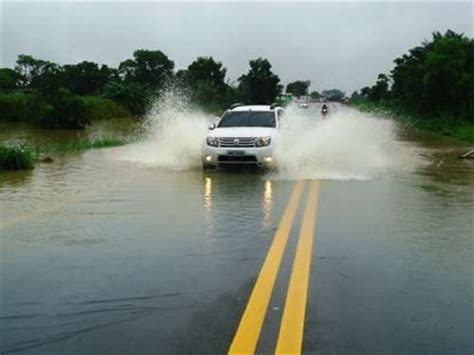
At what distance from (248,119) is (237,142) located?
1.99 m

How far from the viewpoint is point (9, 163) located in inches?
593

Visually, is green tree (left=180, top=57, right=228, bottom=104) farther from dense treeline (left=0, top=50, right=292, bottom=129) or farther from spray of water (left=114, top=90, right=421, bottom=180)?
spray of water (left=114, top=90, right=421, bottom=180)

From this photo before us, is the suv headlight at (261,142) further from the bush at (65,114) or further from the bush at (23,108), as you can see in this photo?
Result: the bush at (23,108)

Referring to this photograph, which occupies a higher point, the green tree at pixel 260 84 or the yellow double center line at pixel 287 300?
the green tree at pixel 260 84

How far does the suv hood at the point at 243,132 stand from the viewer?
15.3m

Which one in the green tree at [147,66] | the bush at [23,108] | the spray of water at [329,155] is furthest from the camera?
the green tree at [147,66]

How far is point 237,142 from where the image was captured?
49.9 feet

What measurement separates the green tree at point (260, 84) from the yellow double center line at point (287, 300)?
Result: 65.4m

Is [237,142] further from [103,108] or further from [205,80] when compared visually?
[205,80]

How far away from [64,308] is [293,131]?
44.7 ft

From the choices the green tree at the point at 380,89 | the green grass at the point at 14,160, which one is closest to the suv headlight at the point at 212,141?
the green grass at the point at 14,160

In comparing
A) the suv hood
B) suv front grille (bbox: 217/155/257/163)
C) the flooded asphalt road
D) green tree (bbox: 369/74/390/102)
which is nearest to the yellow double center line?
the flooded asphalt road

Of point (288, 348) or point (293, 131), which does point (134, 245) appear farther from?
point (293, 131)

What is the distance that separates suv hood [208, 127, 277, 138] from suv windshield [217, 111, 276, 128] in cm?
61
